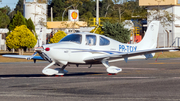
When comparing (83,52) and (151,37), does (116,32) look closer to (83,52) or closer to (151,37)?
(151,37)

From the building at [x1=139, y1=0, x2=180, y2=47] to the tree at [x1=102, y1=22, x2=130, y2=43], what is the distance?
447 inches

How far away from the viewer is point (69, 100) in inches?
321

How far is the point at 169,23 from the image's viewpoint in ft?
166

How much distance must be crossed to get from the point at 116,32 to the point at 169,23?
1543 centimetres

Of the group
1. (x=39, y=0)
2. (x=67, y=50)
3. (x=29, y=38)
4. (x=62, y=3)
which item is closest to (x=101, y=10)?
(x=62, y=3)

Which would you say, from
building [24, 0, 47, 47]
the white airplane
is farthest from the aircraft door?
building [24, 0, 47, 47]

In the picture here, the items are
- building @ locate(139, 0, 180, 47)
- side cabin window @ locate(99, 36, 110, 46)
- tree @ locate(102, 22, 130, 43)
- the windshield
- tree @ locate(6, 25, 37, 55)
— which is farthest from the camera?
building @ locate(139, 0, 180, 47)

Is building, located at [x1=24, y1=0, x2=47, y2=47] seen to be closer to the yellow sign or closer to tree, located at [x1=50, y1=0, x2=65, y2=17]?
the yellow sign

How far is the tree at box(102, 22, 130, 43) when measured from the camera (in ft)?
127

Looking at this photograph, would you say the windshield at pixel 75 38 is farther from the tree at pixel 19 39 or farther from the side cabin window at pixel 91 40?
the tree at pixel 19 39

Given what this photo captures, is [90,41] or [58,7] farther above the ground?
[58,7]

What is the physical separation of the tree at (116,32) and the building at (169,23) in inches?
447

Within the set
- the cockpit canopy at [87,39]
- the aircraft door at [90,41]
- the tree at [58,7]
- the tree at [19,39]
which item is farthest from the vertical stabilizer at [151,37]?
the tree at [58,7]

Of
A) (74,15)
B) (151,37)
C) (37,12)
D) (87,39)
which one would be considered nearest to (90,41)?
(87,39)
